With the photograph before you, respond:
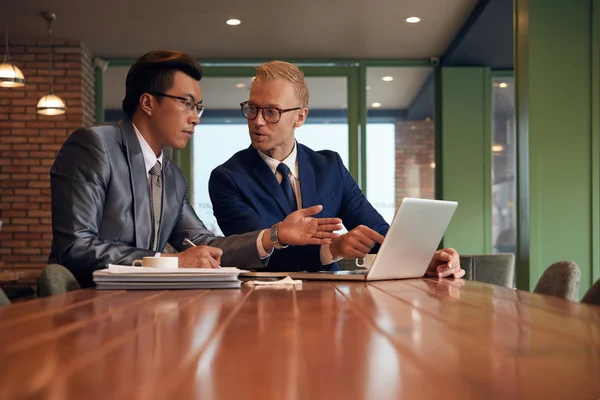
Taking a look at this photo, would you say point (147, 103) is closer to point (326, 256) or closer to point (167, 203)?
point (167, 203)

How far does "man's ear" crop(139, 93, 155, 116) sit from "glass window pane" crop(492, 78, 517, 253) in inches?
261

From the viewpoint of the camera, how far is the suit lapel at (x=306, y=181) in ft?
8.80

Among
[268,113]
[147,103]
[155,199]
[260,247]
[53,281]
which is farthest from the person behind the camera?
[268,113]

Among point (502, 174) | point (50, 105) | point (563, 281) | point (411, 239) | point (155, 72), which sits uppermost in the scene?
point (50, 105)

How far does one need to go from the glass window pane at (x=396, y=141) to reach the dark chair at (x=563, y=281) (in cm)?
692

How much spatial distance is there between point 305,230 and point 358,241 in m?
0.16

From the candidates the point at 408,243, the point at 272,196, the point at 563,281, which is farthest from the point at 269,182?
the point at 563,281

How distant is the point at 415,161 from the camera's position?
350 inches

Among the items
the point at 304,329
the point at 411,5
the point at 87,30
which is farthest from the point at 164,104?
the point at 87,30

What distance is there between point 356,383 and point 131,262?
5.14ft

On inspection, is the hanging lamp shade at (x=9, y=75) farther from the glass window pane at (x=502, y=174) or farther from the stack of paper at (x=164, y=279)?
the glass window pane at (x=502, y=174)

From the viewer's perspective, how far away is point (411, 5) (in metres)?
6.79

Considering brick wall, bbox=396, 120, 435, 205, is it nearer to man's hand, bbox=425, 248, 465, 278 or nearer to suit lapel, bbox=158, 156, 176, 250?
suit lapel, bbox=158, 156, 176, 250

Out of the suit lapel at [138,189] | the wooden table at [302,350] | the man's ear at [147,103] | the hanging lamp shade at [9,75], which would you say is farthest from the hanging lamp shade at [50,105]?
the wooden table at [302,350]
